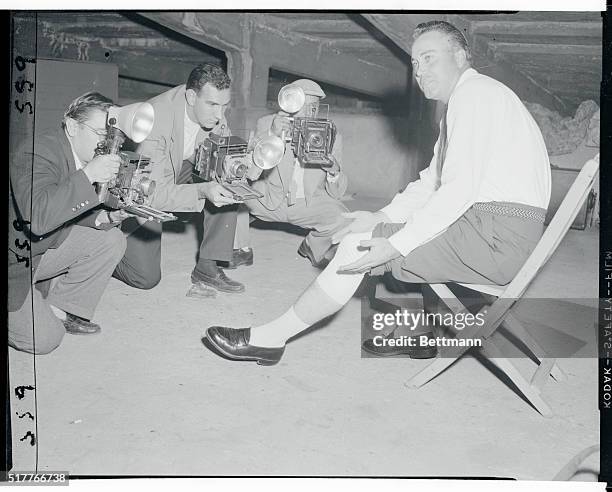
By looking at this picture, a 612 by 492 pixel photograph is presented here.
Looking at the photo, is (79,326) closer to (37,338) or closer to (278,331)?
(37,338)

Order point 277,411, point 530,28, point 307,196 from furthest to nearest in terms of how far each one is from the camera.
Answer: point 530,28 → point 307,196 → point 277,411

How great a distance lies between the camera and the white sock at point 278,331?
196 centimetres

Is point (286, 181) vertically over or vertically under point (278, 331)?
over

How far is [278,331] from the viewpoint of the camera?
1.97 meters

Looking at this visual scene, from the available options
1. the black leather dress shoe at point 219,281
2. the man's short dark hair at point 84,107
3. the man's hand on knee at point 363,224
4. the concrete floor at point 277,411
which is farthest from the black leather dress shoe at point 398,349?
the man's short dark hair at point 84,107

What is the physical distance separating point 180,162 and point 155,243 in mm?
364

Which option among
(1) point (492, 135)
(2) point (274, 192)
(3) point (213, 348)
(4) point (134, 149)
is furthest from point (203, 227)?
(1) point (492, 135)

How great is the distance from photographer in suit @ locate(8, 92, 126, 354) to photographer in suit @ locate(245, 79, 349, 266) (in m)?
0.68

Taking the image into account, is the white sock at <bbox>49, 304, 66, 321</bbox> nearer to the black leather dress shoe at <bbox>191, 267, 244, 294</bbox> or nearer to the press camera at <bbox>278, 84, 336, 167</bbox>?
the black leather dress shoe at <bbox>191, 267, 244, 294</bbox>

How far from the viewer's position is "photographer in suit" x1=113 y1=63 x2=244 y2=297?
2.37 m

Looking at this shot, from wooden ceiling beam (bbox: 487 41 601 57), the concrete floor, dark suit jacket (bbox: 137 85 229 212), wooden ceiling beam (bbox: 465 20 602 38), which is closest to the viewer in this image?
the concrete floor

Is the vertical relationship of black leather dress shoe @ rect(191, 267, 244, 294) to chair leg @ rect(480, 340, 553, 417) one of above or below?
above

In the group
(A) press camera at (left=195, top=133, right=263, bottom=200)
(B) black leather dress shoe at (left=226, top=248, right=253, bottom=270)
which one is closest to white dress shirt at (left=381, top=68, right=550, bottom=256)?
(A) press camera at (left=195, top=133, right=263, bottom=200)

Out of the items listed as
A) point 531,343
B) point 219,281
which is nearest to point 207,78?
point 219,281
